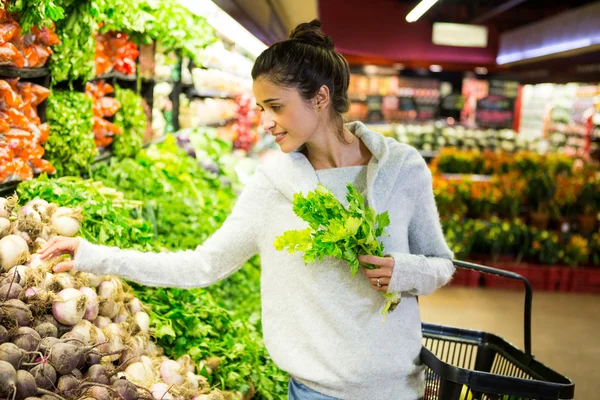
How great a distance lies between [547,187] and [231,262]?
6646 mm

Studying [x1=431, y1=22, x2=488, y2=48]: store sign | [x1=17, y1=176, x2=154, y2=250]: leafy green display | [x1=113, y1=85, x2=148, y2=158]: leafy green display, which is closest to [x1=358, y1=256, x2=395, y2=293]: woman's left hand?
[x1=17, y1=176, x2=154, y2=250]: leafy green display

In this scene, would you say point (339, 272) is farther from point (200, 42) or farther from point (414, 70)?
point (414, 70)

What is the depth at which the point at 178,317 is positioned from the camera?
2.86 meters

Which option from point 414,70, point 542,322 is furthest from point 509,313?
point 414,70

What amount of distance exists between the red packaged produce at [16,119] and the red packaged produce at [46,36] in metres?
0.32

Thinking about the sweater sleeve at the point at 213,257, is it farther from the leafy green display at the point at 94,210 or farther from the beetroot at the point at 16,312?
the leafy green display at the point at 94,210

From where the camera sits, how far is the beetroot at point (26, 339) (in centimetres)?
188

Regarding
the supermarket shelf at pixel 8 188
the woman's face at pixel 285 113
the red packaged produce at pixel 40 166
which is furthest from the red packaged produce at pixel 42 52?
the woman's face at pixel 285 113

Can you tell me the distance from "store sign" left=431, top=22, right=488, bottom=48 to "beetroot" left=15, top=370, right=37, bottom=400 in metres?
15.0

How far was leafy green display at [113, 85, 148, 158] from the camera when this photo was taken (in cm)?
441

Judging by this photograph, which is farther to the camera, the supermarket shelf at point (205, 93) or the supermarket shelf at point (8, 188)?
the supermarket shelf at point (205, 93)

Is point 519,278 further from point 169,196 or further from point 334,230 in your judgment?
point 169,196

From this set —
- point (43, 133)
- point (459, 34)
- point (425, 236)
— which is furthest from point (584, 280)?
point (459, 34)

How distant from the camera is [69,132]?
3336mm
